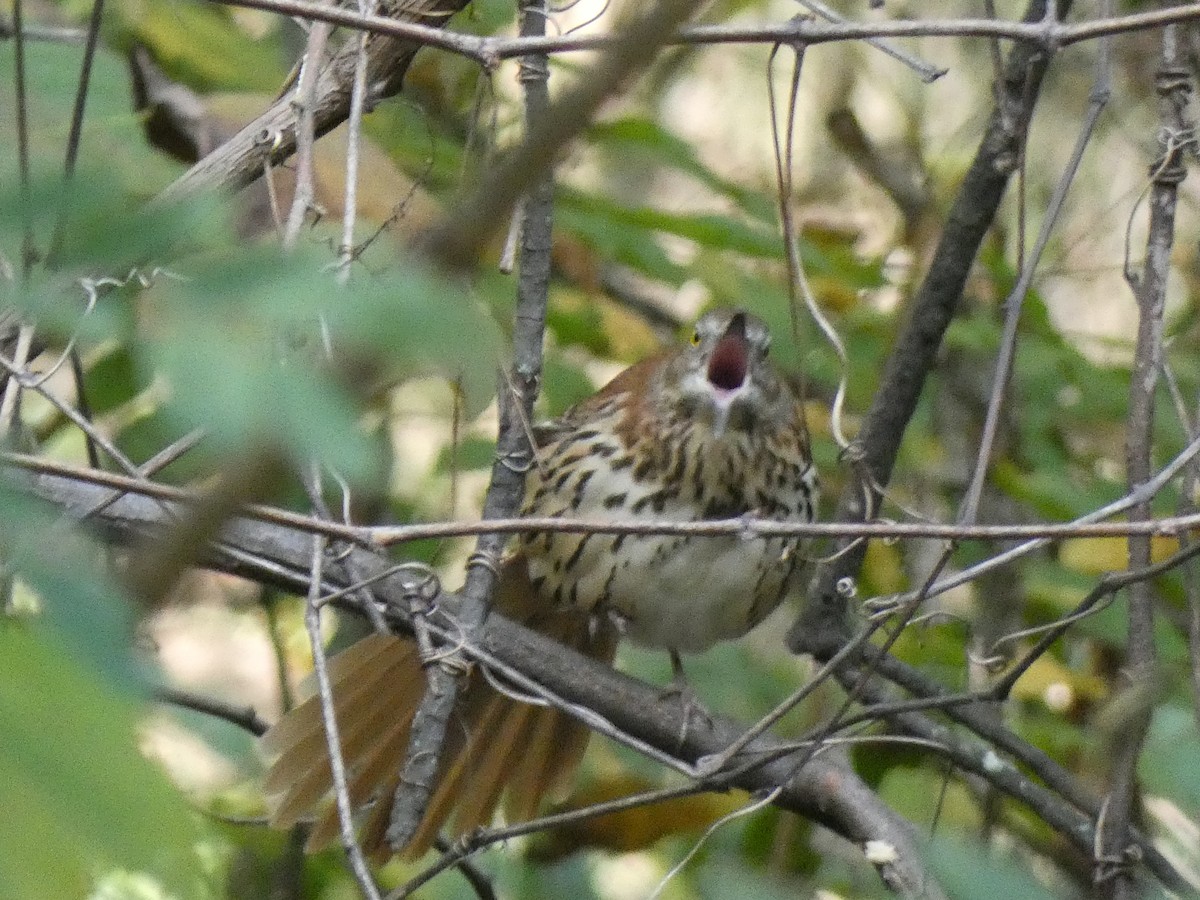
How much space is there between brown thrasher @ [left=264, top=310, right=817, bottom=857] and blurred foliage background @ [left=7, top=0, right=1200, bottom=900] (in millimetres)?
139

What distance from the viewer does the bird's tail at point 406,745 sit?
2584 millimetres

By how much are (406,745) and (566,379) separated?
2.42ft

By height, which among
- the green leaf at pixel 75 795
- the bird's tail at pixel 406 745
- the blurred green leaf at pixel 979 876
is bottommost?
the bird's tail at pixel 406 745

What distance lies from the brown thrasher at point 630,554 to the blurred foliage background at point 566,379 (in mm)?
139

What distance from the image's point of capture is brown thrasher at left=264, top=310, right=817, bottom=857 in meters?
2.78

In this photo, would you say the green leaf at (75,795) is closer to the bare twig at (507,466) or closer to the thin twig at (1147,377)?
the bare twig at (507,466)

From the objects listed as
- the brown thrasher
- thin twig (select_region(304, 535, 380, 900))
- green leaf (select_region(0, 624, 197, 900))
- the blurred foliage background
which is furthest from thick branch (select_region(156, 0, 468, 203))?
green leaf (select_region(0, 624, 197, 900))

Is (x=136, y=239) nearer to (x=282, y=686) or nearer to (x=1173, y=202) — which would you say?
(x=1173, y=202)

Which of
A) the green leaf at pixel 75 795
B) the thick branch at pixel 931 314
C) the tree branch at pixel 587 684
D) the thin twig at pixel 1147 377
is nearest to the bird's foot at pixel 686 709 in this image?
the tree branch at pixel 587 684

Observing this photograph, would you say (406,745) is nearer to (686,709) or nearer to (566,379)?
(686,709)

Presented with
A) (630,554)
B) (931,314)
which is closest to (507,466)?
(630,554)

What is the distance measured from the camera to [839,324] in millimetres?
3488

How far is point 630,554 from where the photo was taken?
2850mm

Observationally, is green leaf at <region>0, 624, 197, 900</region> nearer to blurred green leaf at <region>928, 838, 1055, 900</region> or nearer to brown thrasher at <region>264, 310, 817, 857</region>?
blurred green leaf at <region>928, 838, 1055, 900</region>
